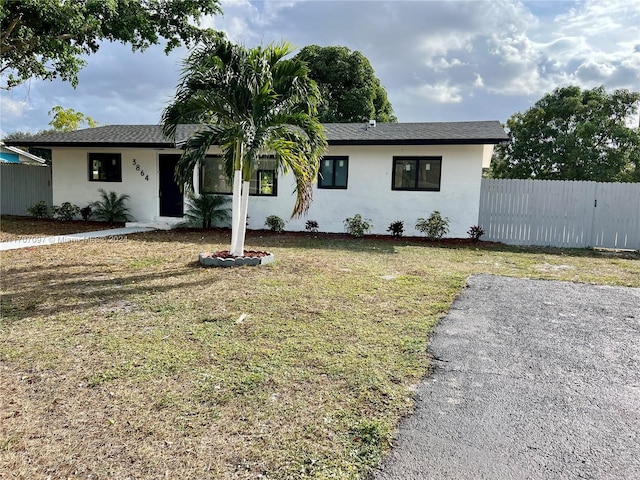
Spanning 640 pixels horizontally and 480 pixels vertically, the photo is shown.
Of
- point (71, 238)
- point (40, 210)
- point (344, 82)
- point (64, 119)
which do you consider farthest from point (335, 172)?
point (64, 119)

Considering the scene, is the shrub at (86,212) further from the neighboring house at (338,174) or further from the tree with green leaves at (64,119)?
the tree with green leaves at (64,119)

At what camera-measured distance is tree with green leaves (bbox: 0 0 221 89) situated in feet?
32.3

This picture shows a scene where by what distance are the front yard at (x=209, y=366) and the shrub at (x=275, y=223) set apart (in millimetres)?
5524

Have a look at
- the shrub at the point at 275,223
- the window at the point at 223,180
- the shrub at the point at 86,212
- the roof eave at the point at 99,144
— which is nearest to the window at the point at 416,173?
the shrub at the point at 275,223

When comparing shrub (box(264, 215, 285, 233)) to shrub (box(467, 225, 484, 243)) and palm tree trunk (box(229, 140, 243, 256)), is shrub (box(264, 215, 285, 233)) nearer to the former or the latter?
palm tree trunk (box(229, 140, 243, 256))

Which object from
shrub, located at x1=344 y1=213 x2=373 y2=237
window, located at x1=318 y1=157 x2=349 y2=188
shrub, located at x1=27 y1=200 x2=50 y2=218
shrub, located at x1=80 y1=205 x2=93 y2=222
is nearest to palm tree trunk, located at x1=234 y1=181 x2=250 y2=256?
shrub, located at x1=344 y1=213 x2=373 y2=237

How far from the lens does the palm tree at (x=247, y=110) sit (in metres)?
6.69

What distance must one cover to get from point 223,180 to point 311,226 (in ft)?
11.3

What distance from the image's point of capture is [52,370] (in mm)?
3156

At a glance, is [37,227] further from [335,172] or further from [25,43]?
[335,172]

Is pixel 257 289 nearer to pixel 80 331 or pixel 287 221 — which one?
pixel 80 331

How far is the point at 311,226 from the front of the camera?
12492mm

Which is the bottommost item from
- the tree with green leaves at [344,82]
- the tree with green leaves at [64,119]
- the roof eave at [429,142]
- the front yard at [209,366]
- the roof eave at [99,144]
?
the front yard at [209,366]

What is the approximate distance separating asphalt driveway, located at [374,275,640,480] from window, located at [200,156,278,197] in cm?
902
